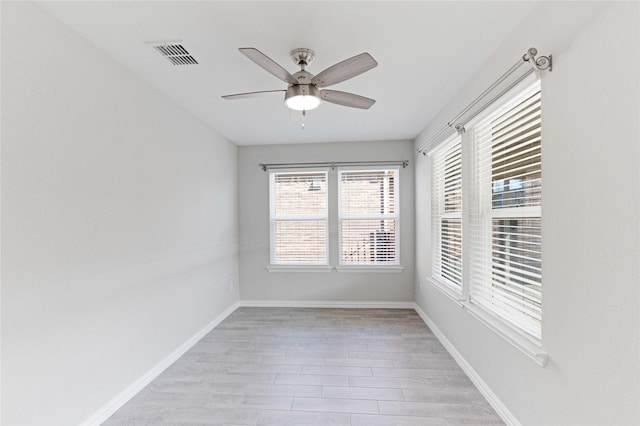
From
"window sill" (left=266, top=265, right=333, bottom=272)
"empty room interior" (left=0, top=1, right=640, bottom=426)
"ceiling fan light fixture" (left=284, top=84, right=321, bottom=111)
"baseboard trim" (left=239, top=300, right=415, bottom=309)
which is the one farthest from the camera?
"window sill" (left=266, top=265, right=333, bottom=272)

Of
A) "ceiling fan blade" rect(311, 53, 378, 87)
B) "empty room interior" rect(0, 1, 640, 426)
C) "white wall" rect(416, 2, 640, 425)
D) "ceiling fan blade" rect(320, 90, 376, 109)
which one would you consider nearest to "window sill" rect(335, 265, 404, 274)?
"empty room interior" rect(0, 1, 640, 426)

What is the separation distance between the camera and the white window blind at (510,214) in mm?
1770

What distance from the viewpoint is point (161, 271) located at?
270 centimetres

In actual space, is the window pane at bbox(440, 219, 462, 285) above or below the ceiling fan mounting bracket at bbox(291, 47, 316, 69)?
below

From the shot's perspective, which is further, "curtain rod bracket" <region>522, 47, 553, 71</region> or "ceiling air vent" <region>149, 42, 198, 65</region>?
"ceiling air vent" <region>149, 42, 198, 65</region>

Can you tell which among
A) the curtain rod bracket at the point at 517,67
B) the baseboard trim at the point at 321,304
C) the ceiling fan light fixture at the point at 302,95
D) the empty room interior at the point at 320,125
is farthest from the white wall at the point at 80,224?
the curtain rod bracket at the point at 517,67

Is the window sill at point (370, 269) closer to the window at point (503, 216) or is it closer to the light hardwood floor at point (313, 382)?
the light hardwood floor at point (313, 382)

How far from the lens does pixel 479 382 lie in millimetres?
2336

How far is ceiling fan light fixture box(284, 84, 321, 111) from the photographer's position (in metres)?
1.95

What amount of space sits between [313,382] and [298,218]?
8.34ft

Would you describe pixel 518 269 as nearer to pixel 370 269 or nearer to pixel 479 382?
pixel 479 382

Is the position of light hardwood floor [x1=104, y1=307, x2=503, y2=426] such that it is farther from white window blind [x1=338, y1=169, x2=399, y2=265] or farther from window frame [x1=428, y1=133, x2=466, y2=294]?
white window blind [x1=338, y1=169, x2=399, y2=265]

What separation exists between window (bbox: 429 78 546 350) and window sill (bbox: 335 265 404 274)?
1.42 metres

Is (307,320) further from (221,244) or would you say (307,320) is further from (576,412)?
(576,412)
